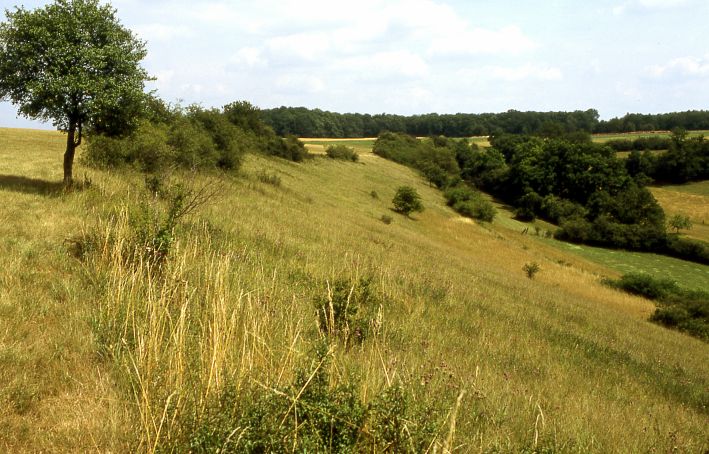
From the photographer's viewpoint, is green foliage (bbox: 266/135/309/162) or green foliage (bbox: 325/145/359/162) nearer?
green foliage (bbox: 266/135/309/162)

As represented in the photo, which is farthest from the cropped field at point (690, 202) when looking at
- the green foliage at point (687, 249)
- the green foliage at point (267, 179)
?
the green foliage at point (267, 179)

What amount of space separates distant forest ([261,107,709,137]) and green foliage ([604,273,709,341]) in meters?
95.6

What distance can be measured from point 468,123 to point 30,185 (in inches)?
6750

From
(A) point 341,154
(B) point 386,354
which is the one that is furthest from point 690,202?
(B) point 386,354

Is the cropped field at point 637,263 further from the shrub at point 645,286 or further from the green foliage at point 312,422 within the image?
the green foliage at point 312,422

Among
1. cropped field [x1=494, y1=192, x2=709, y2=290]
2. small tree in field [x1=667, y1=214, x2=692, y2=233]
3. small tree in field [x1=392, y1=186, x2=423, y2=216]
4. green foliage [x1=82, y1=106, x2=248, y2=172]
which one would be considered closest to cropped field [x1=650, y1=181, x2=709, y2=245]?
small tree in field [x1=667, y1=214, x2=692, y2=233]

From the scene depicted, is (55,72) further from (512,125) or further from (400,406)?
Answer: (512,125)

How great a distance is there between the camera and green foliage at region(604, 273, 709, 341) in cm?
2594

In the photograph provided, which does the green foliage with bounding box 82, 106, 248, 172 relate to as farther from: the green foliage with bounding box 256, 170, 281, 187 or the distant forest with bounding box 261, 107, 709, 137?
A: the distant forest with bounding box 261, 107, 709, 137

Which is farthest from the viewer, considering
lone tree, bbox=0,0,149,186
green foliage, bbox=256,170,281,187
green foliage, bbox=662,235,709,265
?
green foliage, bbox=662,235,709,265

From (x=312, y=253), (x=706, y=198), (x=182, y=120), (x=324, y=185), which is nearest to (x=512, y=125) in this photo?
(x=706, y=198)

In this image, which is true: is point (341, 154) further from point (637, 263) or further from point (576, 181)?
point (637, 263)

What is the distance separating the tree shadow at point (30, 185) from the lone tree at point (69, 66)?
2.00 feet

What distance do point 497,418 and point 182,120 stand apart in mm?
32328
